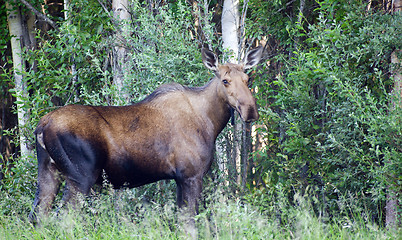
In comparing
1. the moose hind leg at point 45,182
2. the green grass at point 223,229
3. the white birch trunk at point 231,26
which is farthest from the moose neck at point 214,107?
the moose hind leg at point 45,182

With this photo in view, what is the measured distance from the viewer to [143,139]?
6570 millimetres

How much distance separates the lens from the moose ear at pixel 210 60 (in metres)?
6.83

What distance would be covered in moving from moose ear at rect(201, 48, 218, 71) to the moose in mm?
13

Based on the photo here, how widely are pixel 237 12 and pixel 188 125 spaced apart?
295cm

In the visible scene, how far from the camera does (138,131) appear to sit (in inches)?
259

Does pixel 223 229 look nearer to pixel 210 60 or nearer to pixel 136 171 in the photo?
pixel 136 171

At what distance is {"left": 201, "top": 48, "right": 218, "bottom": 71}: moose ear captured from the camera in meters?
6.83

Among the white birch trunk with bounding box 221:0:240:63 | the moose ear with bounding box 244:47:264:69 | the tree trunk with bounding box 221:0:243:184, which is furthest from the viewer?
the white birch trunk with bounding box 221:0:240:63

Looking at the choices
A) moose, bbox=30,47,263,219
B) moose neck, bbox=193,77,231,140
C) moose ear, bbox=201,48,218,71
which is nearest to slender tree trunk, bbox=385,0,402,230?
moose, bbox=30,47,263,219

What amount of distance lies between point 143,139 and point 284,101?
218 centimetres

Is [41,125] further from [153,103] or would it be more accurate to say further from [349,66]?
[349,66]

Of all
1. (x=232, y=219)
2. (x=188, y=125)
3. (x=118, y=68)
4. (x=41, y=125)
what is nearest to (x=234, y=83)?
(x=188, y=125)

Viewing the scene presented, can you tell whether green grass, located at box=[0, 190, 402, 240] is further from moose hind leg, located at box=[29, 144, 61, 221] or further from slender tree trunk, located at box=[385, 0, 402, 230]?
slender tree trunk, located at box=[385, 0, 402, 230]

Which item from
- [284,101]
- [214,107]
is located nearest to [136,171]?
[214,107]
